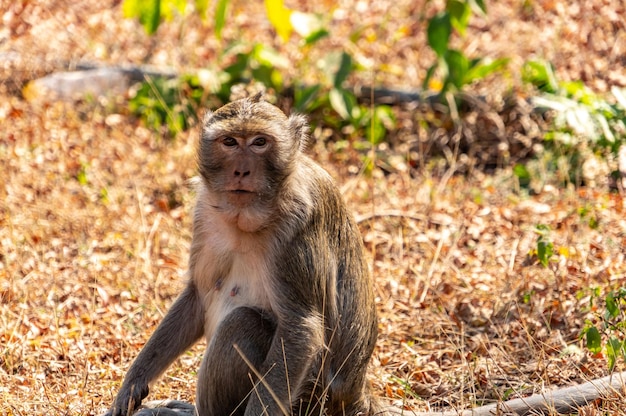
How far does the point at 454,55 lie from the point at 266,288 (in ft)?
18.3

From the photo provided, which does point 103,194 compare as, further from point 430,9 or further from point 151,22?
point 430,9

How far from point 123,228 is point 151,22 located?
213 centimetres

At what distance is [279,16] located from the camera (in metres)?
9.44

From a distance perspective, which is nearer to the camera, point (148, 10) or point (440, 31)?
point (148, 10)

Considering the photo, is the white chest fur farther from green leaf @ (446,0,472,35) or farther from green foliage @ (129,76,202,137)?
green foliage @ (129,76,202,137)

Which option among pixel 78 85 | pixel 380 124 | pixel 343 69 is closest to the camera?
pixel 343 69

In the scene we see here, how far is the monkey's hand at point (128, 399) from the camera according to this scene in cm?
523

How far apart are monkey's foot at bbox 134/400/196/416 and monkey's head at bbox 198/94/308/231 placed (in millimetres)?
1360

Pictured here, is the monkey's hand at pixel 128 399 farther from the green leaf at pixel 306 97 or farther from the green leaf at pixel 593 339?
the green leaf at pixel 306 97

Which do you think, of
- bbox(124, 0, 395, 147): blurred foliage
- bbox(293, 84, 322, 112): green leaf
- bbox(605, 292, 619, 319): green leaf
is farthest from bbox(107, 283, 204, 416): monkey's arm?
bbox(293, 84, 322, 112): green leaf

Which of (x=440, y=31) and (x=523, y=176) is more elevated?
(x=440, y=31)

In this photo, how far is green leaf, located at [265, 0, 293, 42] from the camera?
9.16 meters

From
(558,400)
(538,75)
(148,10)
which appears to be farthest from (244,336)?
(538,75)

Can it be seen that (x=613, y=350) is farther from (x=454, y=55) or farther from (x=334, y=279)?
(x=454, y=55)
